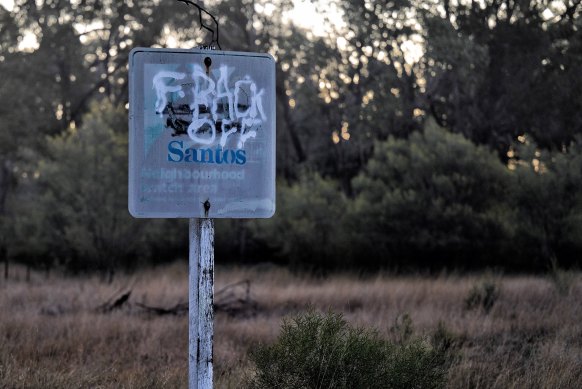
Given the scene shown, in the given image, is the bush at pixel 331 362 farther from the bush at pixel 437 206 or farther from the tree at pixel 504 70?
the tree at pixel 504 70

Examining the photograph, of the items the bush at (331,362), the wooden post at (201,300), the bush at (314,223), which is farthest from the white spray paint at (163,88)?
the bush at (314,223)

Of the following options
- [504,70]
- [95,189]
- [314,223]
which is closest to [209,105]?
[95,189]

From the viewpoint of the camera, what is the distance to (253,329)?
8117mm

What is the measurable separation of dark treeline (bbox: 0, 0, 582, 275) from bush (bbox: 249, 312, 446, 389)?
11534 mm

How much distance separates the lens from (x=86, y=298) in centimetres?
1096

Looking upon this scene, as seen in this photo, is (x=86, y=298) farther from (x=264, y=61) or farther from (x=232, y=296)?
(x=264, y=61)

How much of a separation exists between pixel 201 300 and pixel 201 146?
2.40 ft

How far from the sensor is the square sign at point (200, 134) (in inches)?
131

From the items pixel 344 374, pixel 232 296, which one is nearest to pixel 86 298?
pixel 232 296

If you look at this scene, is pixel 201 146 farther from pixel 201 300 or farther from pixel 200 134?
pixel 201 300

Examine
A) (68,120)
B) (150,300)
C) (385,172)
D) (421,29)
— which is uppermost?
(421,29)

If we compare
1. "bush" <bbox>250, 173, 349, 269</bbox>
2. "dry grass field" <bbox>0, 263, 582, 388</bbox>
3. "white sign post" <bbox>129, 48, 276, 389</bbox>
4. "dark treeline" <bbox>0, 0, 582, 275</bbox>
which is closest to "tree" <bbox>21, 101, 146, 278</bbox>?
"dark treeline" <bbox>0, 0, 582, 275</bbox>

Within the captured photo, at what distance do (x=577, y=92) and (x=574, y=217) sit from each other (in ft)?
16.7

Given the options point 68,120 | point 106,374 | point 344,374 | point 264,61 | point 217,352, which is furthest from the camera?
point 68,120
